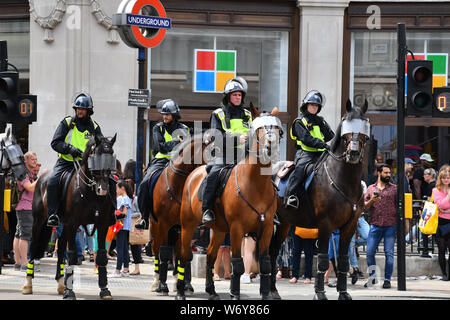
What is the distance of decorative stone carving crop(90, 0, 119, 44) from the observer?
2112cm

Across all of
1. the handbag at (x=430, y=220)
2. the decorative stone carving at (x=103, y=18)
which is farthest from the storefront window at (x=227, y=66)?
the handbag at (x=430, y=220)

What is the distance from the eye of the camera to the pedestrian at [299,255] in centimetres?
1580

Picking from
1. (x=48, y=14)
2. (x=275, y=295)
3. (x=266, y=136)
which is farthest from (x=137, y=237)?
(x=48, y=14)

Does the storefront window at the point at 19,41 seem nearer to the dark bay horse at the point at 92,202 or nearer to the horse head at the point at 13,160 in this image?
the horse head at the point at 13,160

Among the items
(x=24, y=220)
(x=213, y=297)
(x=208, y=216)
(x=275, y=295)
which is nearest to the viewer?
(x=208, y=216)

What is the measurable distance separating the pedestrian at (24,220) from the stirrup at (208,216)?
5.65 metres

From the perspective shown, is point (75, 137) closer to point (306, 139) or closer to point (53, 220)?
point (53, 220)

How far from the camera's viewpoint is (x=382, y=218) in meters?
15.6

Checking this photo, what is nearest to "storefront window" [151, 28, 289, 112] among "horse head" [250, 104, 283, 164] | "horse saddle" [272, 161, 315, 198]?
"horse saddle" [272, 161, 315, 198]

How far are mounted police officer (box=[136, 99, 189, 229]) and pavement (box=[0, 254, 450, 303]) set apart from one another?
4.27 ft

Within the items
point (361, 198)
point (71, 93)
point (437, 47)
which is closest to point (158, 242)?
point (361, 198)

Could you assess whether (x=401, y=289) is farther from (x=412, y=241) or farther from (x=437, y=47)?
(x=437, y=47)

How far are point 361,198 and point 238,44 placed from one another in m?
10.1

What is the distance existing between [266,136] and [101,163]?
2588 millimetres
